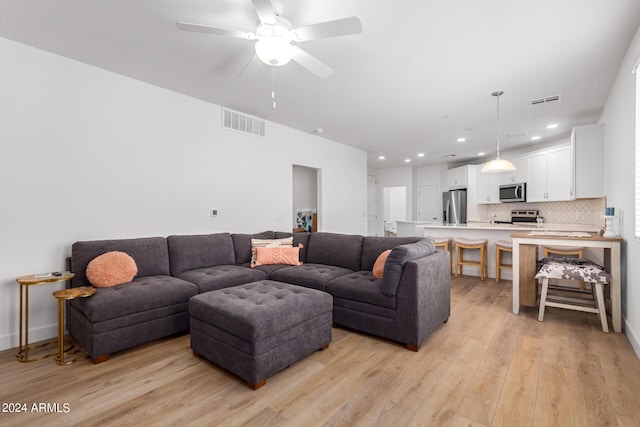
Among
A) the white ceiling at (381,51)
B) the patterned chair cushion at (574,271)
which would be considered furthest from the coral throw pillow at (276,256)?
the patterned chair cushion at (574,271)

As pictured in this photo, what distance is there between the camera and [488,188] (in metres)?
7.21

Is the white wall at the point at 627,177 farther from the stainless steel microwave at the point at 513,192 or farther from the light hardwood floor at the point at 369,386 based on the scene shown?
the stainless steel microwave at the point at 513,192

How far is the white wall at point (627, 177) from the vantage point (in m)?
2.52

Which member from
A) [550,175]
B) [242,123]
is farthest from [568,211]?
[242,123]

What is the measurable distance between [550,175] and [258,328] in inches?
256

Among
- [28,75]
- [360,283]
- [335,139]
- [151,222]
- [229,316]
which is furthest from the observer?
[335,139]

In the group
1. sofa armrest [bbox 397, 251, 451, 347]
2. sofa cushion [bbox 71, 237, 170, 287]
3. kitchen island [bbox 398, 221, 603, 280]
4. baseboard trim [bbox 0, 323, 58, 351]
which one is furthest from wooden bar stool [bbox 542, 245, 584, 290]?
baseboard trim [bbox 0, 323, 58, 351]

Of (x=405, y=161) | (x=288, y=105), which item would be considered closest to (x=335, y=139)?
(x=288, y=105)

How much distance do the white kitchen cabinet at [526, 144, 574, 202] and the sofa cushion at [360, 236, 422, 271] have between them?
161 inches

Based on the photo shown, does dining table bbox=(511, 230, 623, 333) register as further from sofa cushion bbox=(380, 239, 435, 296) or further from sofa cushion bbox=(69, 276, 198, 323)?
sofa cushion bbox=(69, 276, 198, 323)

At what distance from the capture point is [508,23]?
2.35 m

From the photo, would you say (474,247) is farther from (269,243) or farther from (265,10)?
(265,10)

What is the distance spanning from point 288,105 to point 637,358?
14.3 feet

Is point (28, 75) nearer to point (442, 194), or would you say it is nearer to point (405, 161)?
point (405, 161)
